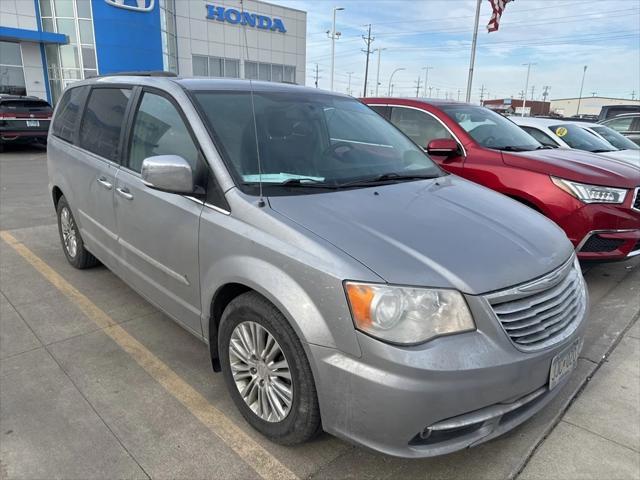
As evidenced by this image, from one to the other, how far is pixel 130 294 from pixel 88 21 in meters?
25.8

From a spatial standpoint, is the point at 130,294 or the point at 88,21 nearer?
the point at 130,294

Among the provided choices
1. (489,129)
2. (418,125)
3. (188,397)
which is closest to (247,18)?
(418,125)

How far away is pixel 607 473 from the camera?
2.30 meters

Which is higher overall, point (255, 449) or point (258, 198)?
point (258, 198)

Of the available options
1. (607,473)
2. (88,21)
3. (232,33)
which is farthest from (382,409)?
(232,33)

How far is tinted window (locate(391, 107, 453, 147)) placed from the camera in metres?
5.35

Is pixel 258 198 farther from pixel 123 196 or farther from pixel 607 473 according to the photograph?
pixel 607 473

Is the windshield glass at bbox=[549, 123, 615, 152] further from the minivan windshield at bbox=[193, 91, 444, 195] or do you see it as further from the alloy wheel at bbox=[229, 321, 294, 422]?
the alloy wheel at bbox=[229, 321, 294, 422]

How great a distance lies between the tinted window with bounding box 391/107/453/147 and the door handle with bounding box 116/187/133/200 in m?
3.27

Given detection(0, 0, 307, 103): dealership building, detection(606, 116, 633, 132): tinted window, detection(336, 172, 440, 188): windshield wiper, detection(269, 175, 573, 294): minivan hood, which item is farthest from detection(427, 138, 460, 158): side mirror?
detection(0, 0, 307, 103): dealership building

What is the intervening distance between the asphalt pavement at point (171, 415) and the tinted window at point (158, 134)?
1.31 metres

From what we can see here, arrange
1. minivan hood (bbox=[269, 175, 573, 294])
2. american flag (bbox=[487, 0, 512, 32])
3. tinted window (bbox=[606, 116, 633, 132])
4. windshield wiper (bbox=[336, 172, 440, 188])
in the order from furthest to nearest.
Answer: american flag (bbox=[487, 0, 512, 32]) < tinted window (bbox=[606, 116, 633, 132]) < windshield wiper (bbox=[336, 172, 440, 188]) < minivan hood (bbox=[269, 175, 573, 294])

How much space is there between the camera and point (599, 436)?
256 centimetres

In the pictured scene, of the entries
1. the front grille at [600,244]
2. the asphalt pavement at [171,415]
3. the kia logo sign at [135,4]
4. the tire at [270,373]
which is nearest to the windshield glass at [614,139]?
the front grille at [600,244]
